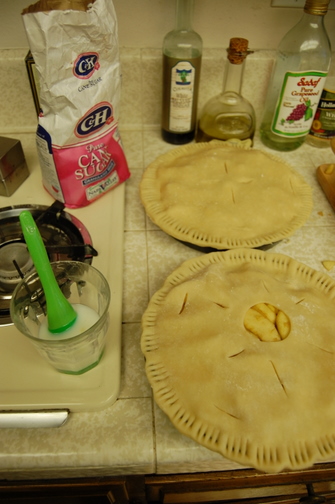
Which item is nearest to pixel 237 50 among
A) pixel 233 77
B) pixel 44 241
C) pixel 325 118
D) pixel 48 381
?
pixel 233 77

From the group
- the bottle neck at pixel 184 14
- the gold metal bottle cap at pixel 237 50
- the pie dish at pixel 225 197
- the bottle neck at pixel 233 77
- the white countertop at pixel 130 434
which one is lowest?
the white countertop at pixel 130 434

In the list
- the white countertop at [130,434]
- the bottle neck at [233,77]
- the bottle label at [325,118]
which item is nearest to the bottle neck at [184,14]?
the bottle neck at [233,77]

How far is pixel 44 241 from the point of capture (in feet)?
2.11

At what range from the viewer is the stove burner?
0.57 m

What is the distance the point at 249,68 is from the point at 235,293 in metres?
0.58

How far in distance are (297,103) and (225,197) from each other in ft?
0.93

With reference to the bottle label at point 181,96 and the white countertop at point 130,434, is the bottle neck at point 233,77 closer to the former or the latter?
the bottle label at point 181,96

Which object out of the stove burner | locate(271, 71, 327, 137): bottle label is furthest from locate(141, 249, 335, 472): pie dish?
locate(271, 71, 327, 137): bottle label

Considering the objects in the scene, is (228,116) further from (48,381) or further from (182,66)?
(48,381)

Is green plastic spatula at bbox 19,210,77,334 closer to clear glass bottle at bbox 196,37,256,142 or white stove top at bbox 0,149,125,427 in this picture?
white stove top at bbox 0,149,125,427

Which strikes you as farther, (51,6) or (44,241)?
(44,241)

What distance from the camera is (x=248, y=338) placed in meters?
0.49

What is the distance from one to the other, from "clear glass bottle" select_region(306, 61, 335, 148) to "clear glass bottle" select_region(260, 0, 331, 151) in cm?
4

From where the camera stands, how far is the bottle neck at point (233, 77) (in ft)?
2.53
